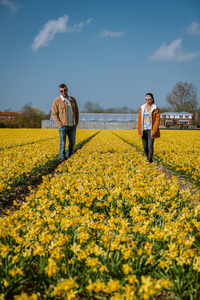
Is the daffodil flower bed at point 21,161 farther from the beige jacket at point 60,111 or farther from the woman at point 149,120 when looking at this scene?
the woman at point 149,120

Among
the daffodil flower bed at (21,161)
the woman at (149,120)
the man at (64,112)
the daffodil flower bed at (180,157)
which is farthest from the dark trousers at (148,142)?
the daffodil flower bed at (21,161)

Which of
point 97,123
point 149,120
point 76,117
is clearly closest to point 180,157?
point 149,120

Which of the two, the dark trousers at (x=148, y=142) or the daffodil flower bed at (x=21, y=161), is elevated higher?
the dark trousers at (x=148, y=142)

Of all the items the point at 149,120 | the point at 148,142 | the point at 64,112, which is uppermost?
the point at 64,112

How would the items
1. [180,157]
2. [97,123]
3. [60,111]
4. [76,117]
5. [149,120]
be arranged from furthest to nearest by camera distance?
[97,123] < [180,157] < [76,117] < [60,111] < [149,120]

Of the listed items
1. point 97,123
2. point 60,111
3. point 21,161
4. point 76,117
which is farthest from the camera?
point 97,123

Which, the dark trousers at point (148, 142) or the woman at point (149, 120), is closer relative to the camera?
the woman at point (149, 120)

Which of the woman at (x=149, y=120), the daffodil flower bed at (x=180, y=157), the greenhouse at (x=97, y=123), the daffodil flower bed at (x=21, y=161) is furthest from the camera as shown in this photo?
the greenhouse at (x=97, y=123)

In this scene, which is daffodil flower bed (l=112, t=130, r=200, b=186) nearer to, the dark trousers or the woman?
the dark trousers

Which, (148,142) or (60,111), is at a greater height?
(60,111)

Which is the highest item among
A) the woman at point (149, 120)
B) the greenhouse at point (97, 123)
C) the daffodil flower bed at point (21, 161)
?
the greenhouse at point (97, 123)

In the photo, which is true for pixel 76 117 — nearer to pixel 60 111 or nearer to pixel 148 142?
pixel 60 111

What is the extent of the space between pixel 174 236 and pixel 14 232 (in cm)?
152

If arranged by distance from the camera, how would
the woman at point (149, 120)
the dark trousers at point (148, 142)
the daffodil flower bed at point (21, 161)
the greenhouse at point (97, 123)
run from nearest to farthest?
the daffodil flower bed at point (21, 161) < the woman at point (149, 120) < the dark trousers at point (148, 142) < the greenhouse at point (97, 123)
